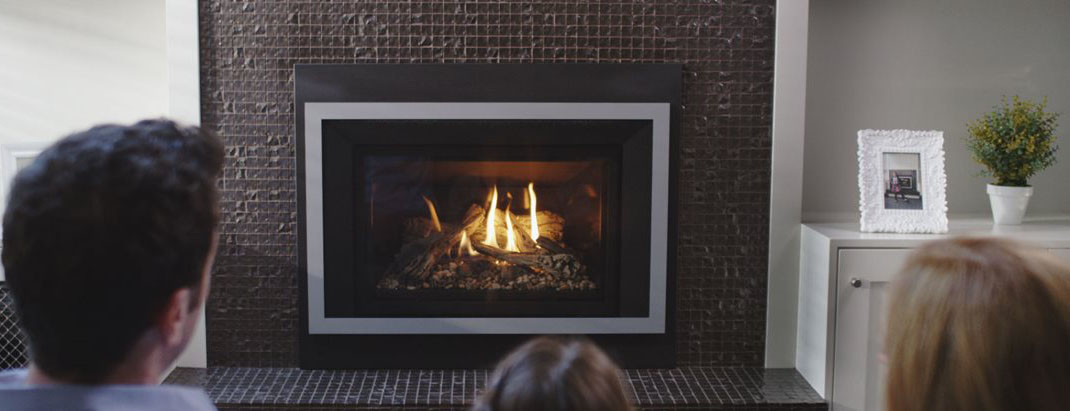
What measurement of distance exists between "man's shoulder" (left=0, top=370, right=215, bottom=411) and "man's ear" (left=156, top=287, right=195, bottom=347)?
55mm

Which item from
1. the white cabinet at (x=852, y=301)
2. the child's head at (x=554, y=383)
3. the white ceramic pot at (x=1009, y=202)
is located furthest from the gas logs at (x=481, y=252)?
the child's head at (x=554, y=383)

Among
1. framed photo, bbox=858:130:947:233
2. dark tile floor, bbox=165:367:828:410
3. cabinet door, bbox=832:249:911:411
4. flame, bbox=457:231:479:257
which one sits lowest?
dark tile floor, bbox=165:367:828:410

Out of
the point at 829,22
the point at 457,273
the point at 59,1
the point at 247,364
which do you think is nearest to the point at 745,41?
the point at 829,22

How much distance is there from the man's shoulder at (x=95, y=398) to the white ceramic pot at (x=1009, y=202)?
107 inches

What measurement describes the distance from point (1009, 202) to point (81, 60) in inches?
118

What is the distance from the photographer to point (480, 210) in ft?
9.39

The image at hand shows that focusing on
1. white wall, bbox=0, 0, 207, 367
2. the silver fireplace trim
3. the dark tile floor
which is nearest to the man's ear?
the dark tile floor

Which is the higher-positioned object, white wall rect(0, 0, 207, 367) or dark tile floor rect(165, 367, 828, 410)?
white wall rect(0, 0, 207, 367)

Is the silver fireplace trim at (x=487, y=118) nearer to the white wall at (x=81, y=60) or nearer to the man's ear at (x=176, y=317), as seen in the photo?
the white wall at (x=81, y=60)

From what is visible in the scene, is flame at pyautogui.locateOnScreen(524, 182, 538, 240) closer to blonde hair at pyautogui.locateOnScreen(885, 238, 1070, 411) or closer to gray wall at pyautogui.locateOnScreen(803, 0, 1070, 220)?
gray wall at pyautogui.locateOnScreen(803, 0, 1070, 220)

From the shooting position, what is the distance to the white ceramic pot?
2.87 meters

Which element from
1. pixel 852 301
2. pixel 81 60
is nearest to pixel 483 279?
Result: pixel 852 301

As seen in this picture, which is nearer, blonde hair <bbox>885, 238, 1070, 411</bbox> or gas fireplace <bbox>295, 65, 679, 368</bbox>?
blonde hair <bbox>885, 238, 1070, 411</bbox>

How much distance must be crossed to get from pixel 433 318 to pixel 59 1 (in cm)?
161
